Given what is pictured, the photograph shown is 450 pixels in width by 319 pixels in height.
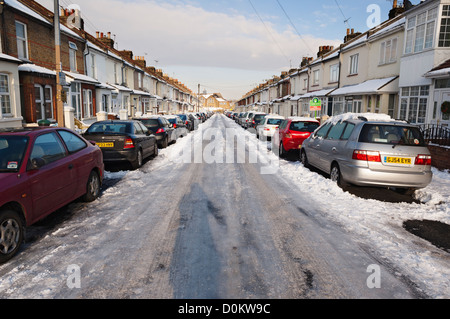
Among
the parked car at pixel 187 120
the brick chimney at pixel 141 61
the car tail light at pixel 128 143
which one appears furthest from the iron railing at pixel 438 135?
the brick chimney at pixel 141 61

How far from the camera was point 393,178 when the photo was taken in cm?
659

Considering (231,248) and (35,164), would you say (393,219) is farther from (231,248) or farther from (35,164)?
(35,164)

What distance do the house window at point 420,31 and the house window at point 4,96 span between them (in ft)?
65.1

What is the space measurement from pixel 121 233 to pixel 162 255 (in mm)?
1029

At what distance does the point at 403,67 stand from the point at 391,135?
11.9 m

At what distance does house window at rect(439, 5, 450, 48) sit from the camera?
13492 mm

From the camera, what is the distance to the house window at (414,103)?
15.0 metres

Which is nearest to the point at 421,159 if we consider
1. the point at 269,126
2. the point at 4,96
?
the point at 269,126

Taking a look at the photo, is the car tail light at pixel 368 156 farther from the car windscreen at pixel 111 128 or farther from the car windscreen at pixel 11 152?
the car windscreen at pixel 111 128

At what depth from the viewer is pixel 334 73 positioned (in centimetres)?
2866

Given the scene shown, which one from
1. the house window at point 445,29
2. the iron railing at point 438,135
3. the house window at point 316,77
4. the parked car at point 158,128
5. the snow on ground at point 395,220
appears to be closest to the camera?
the snow on ground at point 395,220

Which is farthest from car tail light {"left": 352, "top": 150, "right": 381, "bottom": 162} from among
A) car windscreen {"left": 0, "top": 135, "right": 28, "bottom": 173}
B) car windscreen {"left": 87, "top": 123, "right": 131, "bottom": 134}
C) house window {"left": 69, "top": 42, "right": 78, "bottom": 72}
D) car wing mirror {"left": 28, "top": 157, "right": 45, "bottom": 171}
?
house window {"left": 69, "top": 42, "right": 78, "bottom": 72}

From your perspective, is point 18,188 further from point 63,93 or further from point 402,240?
point 63,93
